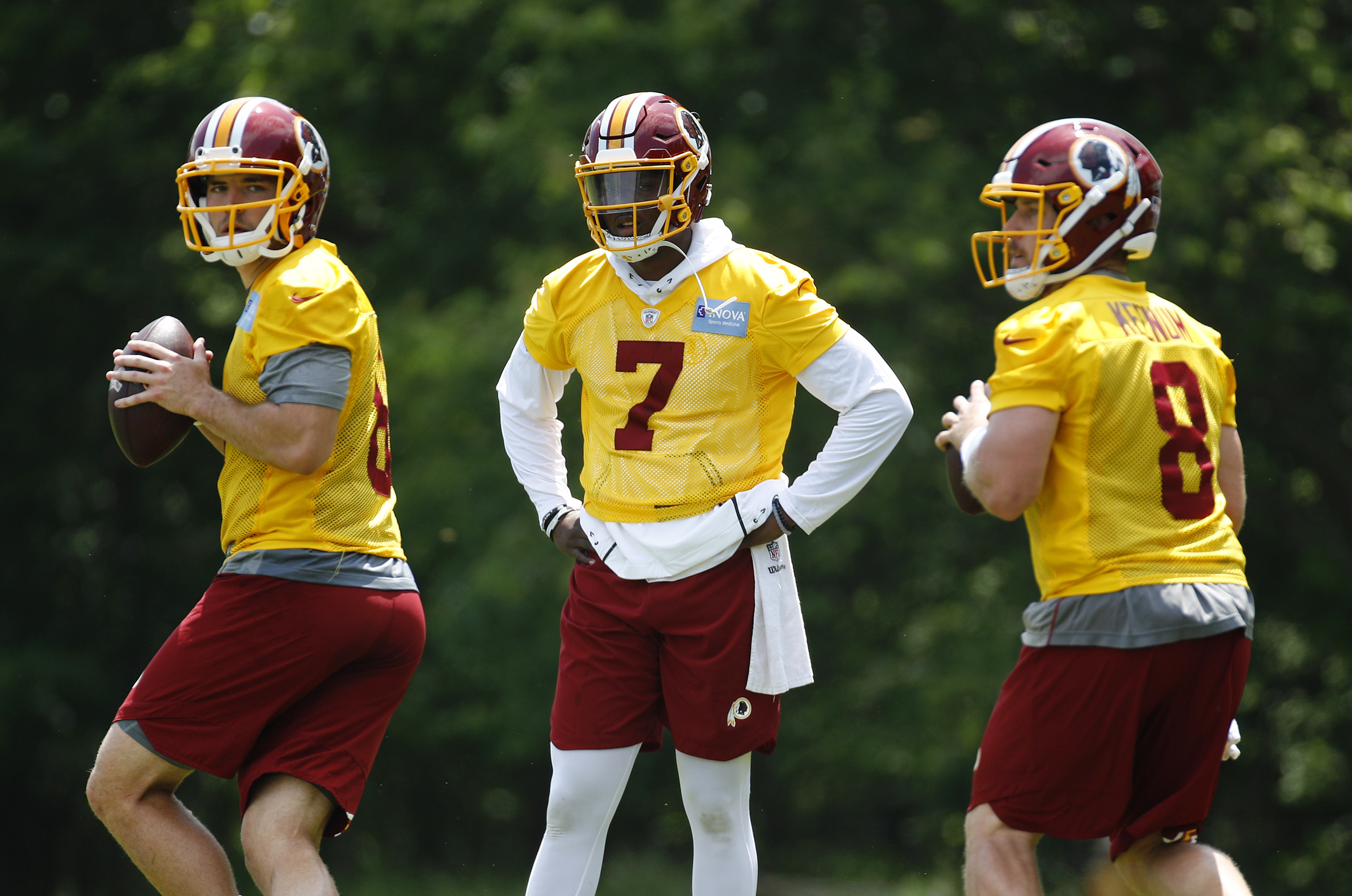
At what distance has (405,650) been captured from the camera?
3.82 metres

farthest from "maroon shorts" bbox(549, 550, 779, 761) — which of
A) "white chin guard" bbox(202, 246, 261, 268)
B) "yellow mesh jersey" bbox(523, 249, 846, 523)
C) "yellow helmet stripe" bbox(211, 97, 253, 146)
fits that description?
"yellow helmet stripe" bbox(211, 97, 253, 146)

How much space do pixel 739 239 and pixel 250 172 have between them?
5.77m

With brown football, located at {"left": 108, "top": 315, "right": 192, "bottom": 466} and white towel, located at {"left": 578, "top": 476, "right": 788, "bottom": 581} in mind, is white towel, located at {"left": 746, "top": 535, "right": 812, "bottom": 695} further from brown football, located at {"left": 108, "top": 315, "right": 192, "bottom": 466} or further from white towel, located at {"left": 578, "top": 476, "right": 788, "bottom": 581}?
brown football, located at {"left": 108, "top": 315, "right": 192, "bottom": 466}

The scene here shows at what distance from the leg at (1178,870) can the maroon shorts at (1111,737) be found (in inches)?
2.6

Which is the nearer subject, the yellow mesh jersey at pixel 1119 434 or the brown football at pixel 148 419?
the yellow mesh jersey at pixel 1119 434

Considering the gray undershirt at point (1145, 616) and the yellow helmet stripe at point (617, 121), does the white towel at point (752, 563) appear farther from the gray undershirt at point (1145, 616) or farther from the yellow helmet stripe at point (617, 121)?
the yellow helmet stripe at point (617, 121)

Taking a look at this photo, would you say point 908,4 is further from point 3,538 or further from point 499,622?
point 3,538

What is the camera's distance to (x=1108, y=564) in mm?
3229

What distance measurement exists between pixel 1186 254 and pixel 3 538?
31.8 ft

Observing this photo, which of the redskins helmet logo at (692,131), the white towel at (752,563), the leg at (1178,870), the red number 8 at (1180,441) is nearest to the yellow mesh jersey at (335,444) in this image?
the white towel at (752,563)

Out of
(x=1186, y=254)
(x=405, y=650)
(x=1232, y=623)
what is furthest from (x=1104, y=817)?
(x=1186, y=254)

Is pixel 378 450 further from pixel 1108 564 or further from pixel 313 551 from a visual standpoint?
pixel 1108 564

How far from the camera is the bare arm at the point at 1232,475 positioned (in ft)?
11.6

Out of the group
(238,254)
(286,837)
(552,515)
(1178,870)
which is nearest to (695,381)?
(552,515)
